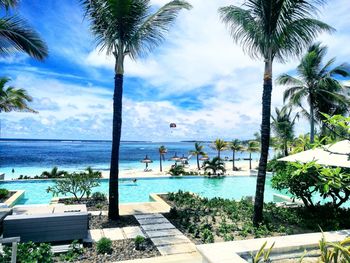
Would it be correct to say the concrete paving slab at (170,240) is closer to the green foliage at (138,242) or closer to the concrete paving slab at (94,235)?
the green foliage at (138,242)

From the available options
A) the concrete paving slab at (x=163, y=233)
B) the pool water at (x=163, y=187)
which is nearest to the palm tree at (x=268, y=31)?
the concrete paving slab at (x=163, y=233)

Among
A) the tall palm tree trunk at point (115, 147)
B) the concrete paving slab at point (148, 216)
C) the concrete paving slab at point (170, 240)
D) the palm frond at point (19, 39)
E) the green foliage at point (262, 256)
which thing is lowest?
the concrete paving slab at point (170, 240)

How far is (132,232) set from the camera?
22.9 feet

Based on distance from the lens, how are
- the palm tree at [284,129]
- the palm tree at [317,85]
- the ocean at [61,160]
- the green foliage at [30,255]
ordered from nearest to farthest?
the green foliage at [30,255] → the palm tree at [317,85] → the palm tree at [284,129] → the ocean at [61,160]

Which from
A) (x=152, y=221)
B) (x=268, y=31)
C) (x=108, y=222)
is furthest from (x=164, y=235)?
(x=268, y=31)

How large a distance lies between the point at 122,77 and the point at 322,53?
17818 mm

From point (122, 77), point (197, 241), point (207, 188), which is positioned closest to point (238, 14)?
point (122, 77)

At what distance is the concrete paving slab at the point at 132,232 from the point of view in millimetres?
6754

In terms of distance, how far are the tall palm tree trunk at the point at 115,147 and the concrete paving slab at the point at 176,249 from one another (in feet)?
8.92

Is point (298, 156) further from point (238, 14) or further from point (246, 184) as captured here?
point (246, 184)

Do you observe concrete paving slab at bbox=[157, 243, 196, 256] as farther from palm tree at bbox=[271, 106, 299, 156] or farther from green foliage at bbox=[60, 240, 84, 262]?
palm tree at bbox=[271, 106, 299, 156]

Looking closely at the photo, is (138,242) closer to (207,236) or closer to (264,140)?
(207,236)

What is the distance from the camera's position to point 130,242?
20.6 ft

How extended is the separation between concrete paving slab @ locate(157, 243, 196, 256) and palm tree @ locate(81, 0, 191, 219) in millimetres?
2734
